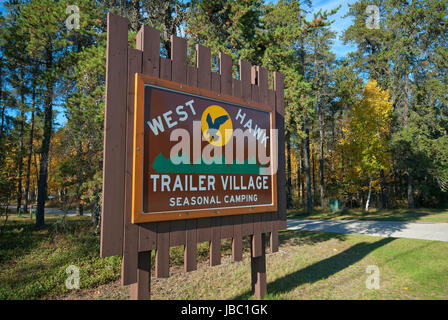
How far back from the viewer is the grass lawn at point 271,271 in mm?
4480

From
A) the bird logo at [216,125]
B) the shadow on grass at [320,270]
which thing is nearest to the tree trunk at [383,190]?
the shadow on grass at [320,270]

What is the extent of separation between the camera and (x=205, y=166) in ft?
9.78

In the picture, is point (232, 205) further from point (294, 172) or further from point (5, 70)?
point (294, 172)

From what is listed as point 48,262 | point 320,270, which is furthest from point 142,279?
point 48,262

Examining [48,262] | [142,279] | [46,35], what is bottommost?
[48,262]

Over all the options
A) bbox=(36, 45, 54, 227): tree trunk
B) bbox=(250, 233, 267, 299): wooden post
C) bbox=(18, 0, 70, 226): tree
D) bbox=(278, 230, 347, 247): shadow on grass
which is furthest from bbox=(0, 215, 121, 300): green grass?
bbox=(278, 230, 347, 247): shadow on grass

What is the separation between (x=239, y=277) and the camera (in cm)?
519

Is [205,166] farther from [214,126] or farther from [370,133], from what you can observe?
[370,133]

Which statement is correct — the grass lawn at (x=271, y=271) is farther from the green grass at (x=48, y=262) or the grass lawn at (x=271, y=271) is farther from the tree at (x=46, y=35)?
the tree at (x=46, y=35)

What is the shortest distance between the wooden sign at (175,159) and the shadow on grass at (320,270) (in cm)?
123

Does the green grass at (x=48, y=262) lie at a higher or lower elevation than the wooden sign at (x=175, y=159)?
lower

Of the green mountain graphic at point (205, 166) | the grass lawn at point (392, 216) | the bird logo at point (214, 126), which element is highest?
the bird logo at point (214, 126)

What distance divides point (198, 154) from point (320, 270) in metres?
4.29
